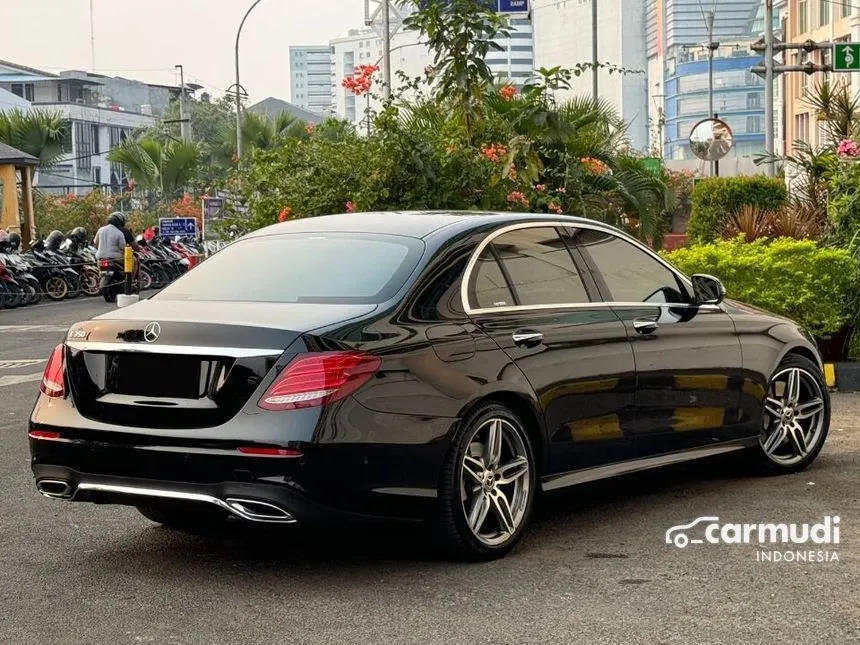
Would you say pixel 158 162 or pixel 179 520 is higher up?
pixel 158 162

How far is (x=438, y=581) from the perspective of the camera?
621 centimetres

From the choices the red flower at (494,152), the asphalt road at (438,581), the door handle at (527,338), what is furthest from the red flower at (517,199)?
the door handle at (527,338)

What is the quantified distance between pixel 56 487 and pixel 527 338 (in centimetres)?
205

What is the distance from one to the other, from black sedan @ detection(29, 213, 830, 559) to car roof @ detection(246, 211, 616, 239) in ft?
0.06

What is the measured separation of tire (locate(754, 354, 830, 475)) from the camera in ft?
27.7

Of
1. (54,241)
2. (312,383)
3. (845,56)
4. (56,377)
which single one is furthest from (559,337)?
(54,241)

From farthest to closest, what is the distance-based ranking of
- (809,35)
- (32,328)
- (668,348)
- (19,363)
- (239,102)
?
(809,35) → (239,102) → (32,328) → (19,363) → (668,348)

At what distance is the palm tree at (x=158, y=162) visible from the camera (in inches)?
2080

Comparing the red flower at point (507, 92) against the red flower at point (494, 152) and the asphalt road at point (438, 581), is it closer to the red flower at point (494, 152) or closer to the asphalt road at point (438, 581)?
the red flower at point (494, 152)

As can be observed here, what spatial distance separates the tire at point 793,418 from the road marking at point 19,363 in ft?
33.3

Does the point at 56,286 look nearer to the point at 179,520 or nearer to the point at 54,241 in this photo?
the point at 54,241

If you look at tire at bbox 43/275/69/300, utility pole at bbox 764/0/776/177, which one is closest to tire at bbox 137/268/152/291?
tire at bbox 43/275/69/300

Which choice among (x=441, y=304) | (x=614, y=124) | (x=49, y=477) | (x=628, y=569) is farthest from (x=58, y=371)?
(x=614, y=124)

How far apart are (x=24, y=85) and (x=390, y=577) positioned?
363 ft
